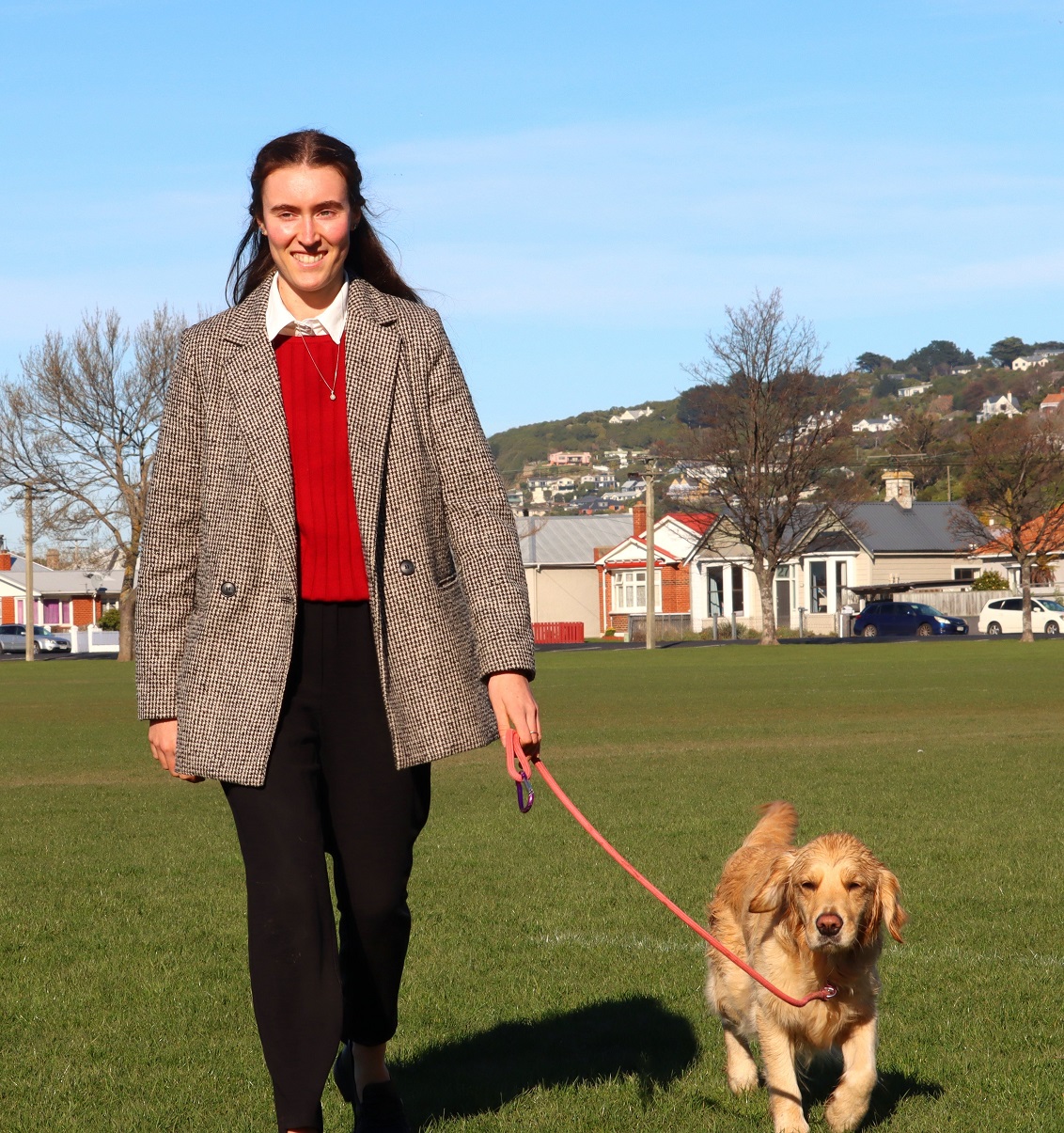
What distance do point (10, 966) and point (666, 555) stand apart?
6832 cm

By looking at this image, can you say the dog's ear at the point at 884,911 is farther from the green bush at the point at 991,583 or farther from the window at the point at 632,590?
the window at the point at 632,590

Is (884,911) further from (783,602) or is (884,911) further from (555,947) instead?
(783,602)

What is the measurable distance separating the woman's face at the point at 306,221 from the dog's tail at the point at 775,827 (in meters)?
2.41

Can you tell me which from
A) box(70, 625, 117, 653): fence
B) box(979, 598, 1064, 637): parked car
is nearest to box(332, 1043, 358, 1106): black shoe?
box(979, 598, 1064, 637): parked car

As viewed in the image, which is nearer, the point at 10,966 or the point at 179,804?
the point at 10,966

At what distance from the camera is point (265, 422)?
143 inches

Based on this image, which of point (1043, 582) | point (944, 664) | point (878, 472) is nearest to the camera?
point (944, 664)

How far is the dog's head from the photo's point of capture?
4.10m

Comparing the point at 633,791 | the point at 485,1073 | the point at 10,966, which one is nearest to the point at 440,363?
the point at 485,1073

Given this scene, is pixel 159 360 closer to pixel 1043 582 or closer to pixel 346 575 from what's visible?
pixel 1043 582

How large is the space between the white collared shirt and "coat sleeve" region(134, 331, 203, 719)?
28 centimetres

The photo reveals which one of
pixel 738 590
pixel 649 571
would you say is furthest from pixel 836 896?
pixel 738 590

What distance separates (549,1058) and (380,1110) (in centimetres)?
113

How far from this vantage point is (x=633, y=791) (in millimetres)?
12695
